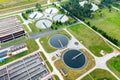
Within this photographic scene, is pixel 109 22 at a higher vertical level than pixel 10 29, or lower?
lower

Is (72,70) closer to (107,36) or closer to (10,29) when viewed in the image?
(107,36)

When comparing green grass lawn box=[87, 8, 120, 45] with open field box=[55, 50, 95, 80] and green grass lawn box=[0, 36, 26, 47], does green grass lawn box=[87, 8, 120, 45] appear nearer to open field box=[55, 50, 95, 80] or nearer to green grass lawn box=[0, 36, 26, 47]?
open field box=[55, 50, 95, 80]

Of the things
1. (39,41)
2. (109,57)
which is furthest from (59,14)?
(109,57)

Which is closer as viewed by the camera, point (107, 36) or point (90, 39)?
point (90, 39)

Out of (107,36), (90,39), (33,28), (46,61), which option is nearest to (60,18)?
(33,28)

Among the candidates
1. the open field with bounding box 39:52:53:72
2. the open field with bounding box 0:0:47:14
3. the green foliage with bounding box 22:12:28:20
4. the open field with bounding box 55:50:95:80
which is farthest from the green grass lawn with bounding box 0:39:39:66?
the open field with bounding box 0:0:47:14

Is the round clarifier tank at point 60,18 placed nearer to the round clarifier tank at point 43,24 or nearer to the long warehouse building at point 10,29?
the round clarifier tank at point 43,24

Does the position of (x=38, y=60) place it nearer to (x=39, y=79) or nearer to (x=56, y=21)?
(x=39, y=79)
